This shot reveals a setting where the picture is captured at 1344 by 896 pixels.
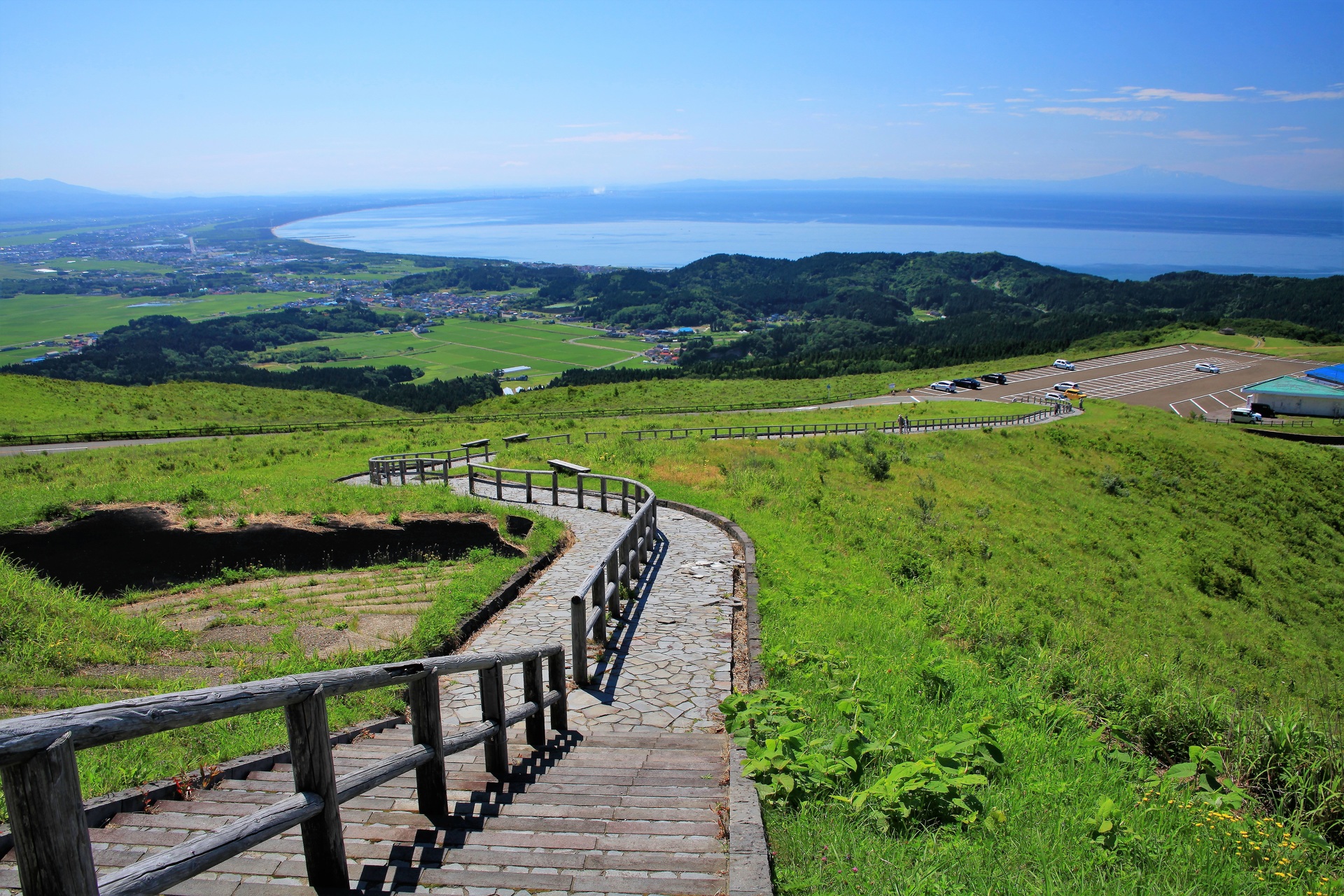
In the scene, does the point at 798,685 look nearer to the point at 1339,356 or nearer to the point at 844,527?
the point at 844,527

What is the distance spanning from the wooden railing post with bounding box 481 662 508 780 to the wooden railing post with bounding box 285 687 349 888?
58.4 inches

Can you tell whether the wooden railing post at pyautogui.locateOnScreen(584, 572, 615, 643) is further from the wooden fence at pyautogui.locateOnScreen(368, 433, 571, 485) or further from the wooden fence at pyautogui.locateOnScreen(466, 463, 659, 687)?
the wooden fence at pyautogui.locateOnScreen(368, 433, 571, 485)

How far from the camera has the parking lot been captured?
54.0 metres

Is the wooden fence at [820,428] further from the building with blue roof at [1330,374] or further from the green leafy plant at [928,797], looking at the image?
the green leafy plant at [928,797]

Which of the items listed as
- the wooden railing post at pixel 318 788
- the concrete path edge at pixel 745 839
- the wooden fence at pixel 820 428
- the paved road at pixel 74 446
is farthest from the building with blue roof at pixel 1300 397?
the paved road at pixel 74 446

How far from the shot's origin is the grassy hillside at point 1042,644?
439 centimetres

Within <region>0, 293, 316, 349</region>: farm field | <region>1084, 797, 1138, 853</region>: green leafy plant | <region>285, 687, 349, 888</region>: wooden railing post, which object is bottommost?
<region>0, 293, 316, 349</region>: farm field

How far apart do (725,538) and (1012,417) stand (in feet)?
117

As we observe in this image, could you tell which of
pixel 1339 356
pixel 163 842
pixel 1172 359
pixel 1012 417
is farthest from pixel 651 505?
pixel 1339 356

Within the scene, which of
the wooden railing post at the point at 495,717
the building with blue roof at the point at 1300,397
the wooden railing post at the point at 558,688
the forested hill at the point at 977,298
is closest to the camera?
the wooden railing post at the point at 495,717

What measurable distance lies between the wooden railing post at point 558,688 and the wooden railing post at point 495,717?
131 centimetres

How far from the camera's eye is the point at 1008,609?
524 inches

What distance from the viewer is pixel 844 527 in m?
15.5

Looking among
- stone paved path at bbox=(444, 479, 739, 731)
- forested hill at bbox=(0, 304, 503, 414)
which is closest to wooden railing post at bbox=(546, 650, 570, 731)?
stone paved path at bbox=(444, 479, 739, 731)
